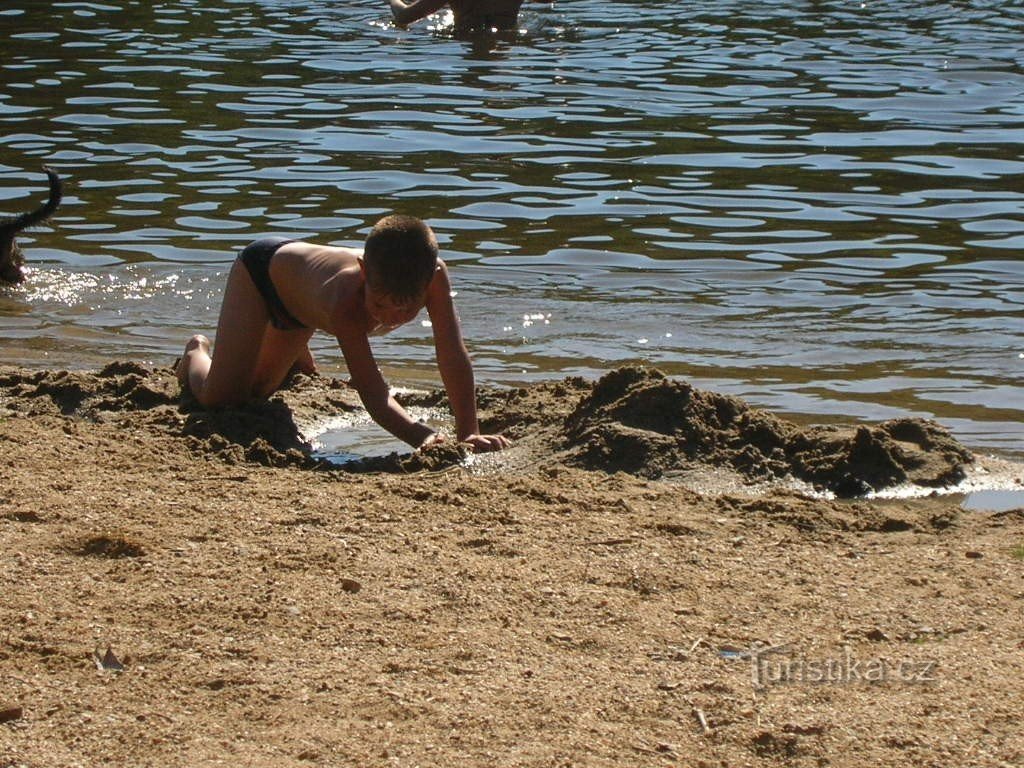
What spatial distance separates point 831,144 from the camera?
39.1ft

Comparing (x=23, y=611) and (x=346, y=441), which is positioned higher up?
(x=23, y=611)

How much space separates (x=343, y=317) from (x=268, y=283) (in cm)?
68

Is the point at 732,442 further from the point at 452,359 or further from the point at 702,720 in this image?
the point at 702,720

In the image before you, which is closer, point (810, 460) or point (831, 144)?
point (810, 460)

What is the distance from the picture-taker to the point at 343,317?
549 cm

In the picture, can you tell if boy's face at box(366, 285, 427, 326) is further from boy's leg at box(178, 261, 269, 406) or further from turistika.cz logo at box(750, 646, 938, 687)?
turistika.cz logo at box(750, 646, 938, 687)

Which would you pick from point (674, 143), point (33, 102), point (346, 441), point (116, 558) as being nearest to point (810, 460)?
point (346, 441)

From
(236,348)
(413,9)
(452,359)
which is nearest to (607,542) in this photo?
(452,359)

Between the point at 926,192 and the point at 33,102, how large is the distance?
7.84m

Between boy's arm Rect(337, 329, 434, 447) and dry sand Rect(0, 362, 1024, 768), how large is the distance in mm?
238

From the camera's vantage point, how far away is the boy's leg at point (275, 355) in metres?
6.13

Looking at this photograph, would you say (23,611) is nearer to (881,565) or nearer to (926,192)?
(881,565)

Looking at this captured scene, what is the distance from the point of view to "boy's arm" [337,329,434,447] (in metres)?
5.52

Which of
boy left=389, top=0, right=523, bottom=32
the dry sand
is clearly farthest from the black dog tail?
boy left=389, top=0, right=523, bottom=32
